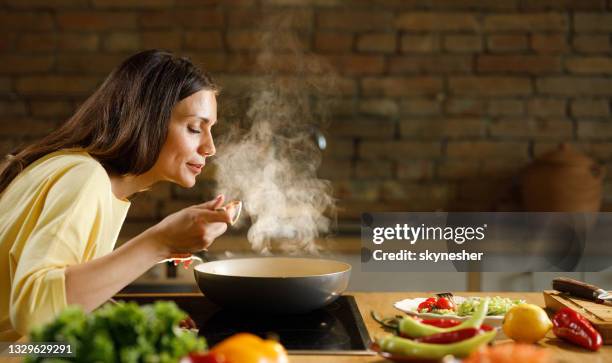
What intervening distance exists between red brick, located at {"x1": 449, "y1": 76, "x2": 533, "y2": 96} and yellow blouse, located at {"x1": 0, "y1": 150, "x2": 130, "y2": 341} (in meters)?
2.15

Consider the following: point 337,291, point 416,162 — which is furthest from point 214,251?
point 337,291

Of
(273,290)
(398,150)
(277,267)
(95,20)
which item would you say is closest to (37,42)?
(95,20)

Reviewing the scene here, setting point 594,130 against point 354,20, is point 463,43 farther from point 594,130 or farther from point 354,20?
point 594,130

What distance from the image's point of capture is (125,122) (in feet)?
4.94

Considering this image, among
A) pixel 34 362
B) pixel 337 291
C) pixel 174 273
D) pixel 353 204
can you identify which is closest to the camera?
pixel 34 362

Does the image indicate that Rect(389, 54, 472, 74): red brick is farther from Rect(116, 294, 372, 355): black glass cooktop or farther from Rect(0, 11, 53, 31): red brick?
Rect(116, 294, 372, 355): black glass cooktop

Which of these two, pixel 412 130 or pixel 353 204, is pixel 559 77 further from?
pixel 353 204

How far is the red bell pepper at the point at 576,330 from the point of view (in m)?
1.15

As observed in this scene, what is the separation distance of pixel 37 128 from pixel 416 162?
181 cm

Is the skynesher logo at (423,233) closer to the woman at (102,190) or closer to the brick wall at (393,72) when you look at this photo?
the brick wall at (393,72)

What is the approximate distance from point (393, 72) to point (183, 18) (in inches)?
40.4

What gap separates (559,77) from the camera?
125 inches

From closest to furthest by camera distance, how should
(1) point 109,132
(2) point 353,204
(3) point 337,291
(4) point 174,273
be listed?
1. (3) point 337,291
2. (1) point 109,132
3. (4) point 174,273
4. (2) point 353,204

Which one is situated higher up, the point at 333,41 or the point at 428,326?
the point at 333,41
